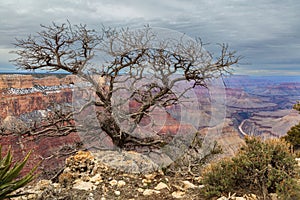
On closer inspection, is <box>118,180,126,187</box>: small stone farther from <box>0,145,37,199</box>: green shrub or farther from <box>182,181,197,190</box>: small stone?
<box>0,145,37,199</box>: green shrub

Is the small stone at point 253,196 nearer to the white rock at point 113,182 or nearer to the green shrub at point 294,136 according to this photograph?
the white rock at point 113,182

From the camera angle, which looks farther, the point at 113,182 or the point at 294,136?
the point at 294,136

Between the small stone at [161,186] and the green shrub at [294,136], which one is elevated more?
the small stone at [161,186]

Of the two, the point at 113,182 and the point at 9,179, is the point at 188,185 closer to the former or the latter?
the point at 113,182

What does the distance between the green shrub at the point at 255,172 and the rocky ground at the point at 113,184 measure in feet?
0.77

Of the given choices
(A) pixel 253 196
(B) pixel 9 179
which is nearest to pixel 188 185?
(A) pixel 253 196

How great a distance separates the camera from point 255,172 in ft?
15.3

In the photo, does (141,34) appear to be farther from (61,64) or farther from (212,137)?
(212,137)

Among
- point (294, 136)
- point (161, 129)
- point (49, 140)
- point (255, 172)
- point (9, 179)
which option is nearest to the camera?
point (9, 179)

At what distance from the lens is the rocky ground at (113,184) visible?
15.7 ft

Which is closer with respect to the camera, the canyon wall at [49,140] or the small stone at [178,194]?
the small stone at [178,194]

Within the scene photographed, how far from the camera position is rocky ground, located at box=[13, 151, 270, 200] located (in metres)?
4.79

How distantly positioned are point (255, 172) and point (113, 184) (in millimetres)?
2374

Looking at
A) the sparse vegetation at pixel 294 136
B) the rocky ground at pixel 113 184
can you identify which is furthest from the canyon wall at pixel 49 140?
the sparse vegetation at pixel 294 136
